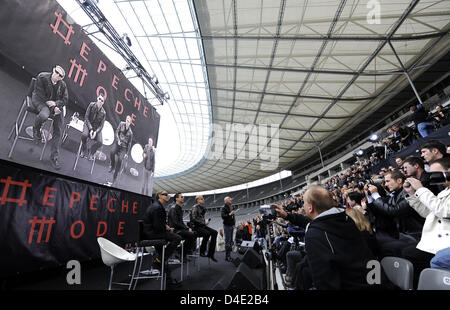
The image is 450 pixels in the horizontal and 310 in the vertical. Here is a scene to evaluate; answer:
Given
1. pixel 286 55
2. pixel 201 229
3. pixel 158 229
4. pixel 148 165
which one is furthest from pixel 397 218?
pixel 286 55

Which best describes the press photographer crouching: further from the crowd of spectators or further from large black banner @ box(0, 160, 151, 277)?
large black banner @ box(0, 160, 151, 277)

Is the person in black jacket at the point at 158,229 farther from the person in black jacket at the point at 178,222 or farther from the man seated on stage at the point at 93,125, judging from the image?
the man seated on stage at the point at 93,125

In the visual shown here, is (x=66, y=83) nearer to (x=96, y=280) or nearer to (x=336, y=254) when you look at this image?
(x=96, y=280)

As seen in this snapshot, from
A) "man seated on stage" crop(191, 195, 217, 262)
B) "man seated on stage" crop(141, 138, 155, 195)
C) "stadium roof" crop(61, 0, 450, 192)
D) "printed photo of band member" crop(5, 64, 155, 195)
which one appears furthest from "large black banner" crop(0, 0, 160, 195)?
"stadium roof" crop(61, 0, 450, 192)

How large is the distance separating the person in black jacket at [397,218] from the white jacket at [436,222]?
38 cm

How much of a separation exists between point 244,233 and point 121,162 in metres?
6.90

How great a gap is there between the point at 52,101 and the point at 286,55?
914 cm

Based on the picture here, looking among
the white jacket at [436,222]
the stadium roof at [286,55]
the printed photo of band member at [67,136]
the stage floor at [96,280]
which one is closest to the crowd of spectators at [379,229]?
the white jacket at [436,222]

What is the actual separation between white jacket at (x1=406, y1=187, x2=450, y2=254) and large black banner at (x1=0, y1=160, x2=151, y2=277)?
4.97 meters

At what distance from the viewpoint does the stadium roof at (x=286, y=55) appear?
7.01 metres

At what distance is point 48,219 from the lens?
124 inches
